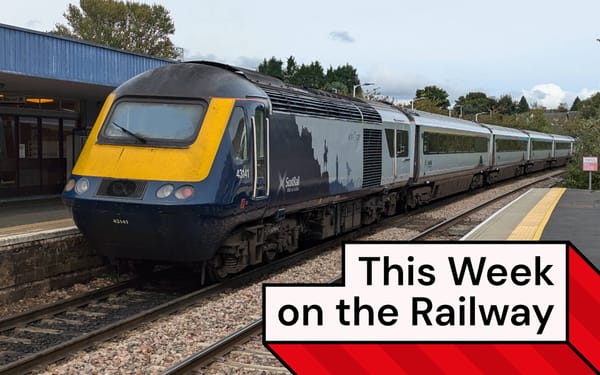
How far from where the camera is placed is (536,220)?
1525 centimetres

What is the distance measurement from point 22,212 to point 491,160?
2277 centimetres

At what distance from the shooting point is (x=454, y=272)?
7.72ft

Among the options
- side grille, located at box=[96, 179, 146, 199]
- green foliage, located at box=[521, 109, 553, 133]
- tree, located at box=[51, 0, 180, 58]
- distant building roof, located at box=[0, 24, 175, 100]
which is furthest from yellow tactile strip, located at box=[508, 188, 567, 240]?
green foliage, located at box=[521, 109, 553, 133]

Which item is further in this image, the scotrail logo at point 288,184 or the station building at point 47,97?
the station building at point 47,97

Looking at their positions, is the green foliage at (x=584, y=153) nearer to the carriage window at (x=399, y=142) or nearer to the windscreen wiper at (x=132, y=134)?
the carriage window at (x=399, y=142)

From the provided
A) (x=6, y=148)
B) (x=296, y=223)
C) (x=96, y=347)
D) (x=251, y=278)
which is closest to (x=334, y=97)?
(x=296, y=223)

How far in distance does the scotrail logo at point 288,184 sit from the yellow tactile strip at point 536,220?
163 inches

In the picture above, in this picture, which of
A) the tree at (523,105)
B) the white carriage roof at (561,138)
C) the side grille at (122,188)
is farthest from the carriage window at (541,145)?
the tree at (523,105)

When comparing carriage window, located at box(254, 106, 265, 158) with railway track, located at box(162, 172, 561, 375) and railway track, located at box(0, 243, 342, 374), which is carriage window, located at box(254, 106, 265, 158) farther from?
railway track, located at box(162, 172, 561, 375)

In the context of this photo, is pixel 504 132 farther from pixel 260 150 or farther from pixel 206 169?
pixel 206 169

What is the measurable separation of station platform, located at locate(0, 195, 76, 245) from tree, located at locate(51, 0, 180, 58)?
55.3 m

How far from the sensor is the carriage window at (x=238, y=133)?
8.79 metres

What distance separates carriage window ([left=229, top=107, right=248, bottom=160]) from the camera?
8789 mm

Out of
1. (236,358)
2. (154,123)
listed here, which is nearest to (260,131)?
(154,123)
